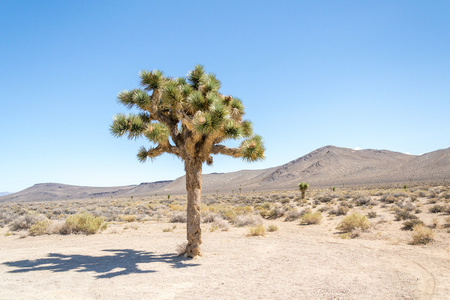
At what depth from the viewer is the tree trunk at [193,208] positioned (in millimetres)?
9188

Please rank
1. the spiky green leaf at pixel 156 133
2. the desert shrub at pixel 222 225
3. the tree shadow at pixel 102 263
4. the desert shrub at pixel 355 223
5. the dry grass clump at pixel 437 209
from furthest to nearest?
the dry grass clump at pixel 437 209 → the desert shrub at pixel 222 225 → the desert shrub at pixel 355 223 → the spiky green leaf at pixel 156 133 → the tree shadow at pixel 102 263

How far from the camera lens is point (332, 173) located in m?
99.8

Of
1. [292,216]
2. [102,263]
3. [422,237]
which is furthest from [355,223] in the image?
[102,263]

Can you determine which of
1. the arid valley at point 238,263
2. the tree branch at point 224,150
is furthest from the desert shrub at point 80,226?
the tree branch at point 224,150

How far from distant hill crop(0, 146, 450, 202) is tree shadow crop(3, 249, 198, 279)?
2437 inches

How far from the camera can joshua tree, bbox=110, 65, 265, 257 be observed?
8867 millimetres

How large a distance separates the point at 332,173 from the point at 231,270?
326 ft

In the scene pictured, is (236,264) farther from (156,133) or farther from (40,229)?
(40,229)

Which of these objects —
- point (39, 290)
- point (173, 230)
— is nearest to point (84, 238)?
point (173, 230)

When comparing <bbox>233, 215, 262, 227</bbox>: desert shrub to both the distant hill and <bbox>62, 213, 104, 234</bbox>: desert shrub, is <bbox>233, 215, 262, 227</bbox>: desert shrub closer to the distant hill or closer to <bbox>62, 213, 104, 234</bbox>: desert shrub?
<bbox>62, 213, 104, 234</bbox>: desert shrub

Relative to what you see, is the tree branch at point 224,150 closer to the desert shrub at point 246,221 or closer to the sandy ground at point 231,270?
the sandy ground at point 231,270

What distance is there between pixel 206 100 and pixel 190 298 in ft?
19.2

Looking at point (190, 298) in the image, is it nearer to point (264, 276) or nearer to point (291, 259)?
point (264, 276)

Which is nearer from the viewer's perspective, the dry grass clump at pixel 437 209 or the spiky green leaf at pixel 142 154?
the spiky green leaf at pixel 142 154
